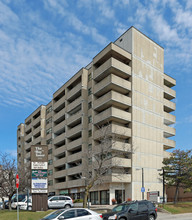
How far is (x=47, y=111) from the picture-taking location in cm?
7931

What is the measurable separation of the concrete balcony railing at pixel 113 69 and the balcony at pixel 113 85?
63.7 inches

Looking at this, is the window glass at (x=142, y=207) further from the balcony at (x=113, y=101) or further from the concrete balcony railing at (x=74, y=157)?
the concrete balcony railing at (x=74, y=157)

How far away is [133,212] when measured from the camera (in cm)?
1964

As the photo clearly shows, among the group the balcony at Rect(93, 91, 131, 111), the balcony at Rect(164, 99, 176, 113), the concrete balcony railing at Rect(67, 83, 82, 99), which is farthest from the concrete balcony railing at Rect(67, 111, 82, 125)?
the balcony at Rect(164, 99, 176, 113)

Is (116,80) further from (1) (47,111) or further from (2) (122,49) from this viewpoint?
(1) (47,111)

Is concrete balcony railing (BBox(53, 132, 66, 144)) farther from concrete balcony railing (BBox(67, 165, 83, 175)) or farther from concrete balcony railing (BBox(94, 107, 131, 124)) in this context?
concrete balcony railing (BBox(94, 107, 131, 124))

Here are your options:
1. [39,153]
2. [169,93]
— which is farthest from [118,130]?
[39,153]

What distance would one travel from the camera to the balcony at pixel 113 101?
4984 cm

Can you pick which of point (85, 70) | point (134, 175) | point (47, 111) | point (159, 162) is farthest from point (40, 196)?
point (47, 111)

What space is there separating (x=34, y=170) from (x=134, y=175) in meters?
24.4

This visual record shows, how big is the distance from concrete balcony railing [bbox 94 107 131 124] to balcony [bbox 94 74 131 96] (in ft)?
14.2

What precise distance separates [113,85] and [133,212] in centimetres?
3318

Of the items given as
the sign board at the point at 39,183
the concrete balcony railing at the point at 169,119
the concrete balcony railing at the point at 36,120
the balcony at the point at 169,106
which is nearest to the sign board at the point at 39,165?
the sign board at the point at 39,183

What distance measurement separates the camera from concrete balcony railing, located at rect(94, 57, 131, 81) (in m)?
50.8
